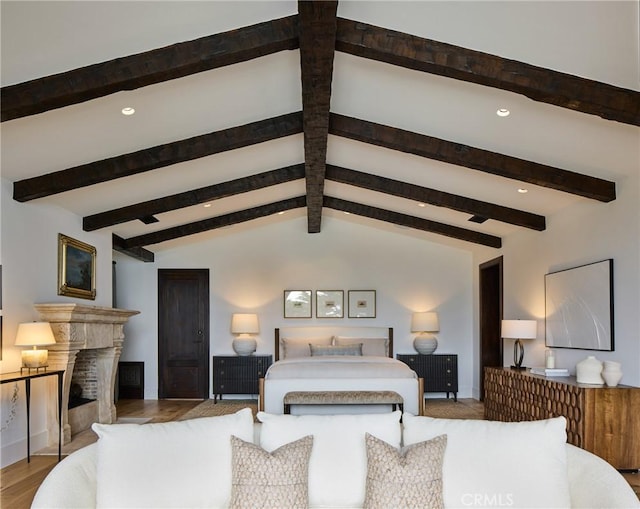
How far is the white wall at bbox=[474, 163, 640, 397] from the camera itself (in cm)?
524

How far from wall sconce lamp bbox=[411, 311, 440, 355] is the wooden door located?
332 centimetres

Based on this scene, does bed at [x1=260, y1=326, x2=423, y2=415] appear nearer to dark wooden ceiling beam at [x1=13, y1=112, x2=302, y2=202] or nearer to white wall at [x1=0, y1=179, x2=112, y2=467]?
white wall at [x1=0, y1=179, x2=112, y2=467]

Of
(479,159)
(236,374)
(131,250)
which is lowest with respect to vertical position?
(236,374)

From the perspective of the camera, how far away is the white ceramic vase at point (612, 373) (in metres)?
5.15

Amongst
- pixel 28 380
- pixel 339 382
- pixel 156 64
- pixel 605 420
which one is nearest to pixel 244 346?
pixel 339 382

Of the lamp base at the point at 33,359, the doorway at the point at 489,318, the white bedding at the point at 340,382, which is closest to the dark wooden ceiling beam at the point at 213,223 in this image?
the white bedding at the point at 340,382

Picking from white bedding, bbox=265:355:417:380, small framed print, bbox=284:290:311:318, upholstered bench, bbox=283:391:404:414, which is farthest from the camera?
small framed print, bbox=284:290:311:318

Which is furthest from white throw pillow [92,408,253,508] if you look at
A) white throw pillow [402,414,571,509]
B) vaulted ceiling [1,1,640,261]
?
vaulted ceiling [1,1,640,261]

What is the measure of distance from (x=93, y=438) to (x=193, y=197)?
287 centimetres

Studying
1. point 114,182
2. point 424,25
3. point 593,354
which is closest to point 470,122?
point 424,25

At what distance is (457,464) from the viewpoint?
8.76ft

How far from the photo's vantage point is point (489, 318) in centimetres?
967

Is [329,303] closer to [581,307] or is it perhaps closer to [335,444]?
[581,307]
